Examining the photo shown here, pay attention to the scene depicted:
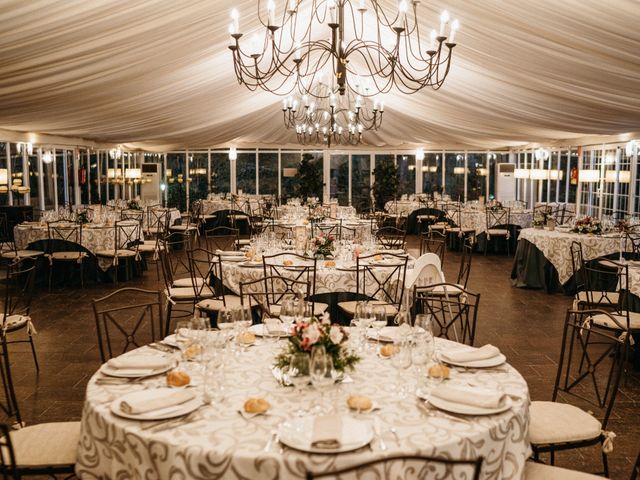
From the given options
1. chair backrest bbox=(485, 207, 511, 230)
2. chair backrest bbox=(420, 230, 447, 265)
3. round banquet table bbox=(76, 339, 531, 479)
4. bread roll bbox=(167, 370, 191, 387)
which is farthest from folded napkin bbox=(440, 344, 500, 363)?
chair backrest bbox=(485, 207, 511, 230)

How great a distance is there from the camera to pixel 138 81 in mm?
7344

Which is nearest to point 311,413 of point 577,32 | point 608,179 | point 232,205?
point 577,32

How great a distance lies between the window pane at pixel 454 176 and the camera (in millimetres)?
21547

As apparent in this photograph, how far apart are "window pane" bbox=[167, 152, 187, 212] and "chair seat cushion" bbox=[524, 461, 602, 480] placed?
20428 mm

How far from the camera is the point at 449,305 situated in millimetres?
6117

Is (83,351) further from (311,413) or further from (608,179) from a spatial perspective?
(608,179)

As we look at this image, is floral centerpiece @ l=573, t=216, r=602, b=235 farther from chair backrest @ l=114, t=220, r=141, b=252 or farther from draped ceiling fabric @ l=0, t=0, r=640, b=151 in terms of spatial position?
chair backrest @ l=114, t=220, r=141, b=252

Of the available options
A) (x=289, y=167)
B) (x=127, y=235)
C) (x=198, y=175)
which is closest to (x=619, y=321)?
(x=127, y=235)

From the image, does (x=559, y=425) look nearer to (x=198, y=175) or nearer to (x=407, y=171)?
(x=407, y=171)

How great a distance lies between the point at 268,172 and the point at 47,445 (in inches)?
775

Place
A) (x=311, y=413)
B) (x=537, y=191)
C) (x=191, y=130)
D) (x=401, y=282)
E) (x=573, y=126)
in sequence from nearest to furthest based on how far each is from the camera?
(x=311, y=413) < (x=401, y=282) < (x=573, y=126) < (x=191, y=130) < (x=537, y=191)

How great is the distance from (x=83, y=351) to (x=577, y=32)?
5129 mm

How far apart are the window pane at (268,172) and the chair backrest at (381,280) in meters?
16.1

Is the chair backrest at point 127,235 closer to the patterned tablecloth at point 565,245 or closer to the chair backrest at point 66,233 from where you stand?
the chair backrest at point 66,233
